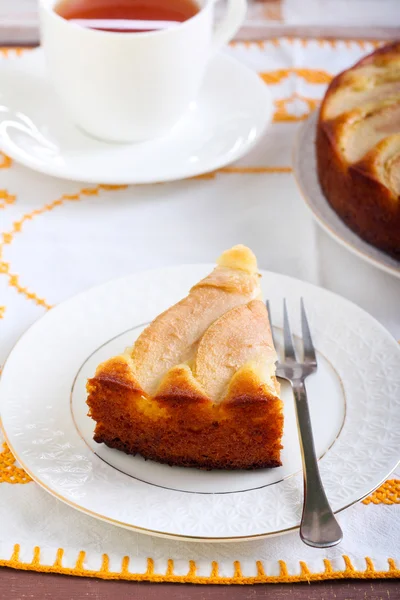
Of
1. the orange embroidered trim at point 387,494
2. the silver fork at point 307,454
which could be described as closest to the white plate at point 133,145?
the silver fork at point 307,454

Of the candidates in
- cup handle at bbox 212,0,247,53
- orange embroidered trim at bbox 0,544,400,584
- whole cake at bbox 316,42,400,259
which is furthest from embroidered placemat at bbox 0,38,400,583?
cup handle at bbox 212,0,247,53

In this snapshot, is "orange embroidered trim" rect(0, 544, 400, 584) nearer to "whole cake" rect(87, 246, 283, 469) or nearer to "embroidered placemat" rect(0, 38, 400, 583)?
"embroidered placemat" rect(0, 38, 400, 583)

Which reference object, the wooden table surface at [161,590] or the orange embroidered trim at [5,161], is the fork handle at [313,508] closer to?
the wooden table surface at [161,590]

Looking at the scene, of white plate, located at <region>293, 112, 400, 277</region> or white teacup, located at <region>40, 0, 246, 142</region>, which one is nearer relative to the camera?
white plate, located at <region>293, 112, 400, 277</region>

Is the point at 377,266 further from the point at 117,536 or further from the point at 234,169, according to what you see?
the point at 117,536

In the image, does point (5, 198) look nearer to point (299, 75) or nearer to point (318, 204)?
point (318, 204)

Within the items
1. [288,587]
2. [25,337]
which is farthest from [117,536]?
[25,337]
